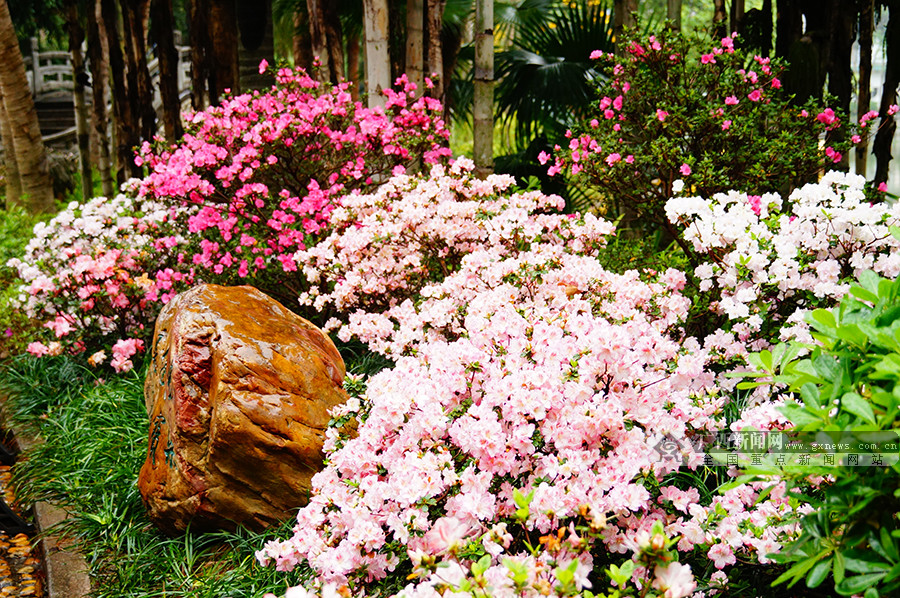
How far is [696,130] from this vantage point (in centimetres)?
407

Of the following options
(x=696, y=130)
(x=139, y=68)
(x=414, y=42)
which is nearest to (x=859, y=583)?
(x=696, y=130)

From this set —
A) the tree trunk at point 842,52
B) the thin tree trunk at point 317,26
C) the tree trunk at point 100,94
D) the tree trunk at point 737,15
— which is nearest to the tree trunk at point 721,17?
the tree trunk at point 737,15

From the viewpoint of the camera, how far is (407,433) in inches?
83.0

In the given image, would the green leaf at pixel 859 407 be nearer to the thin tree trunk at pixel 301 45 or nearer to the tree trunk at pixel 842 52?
the tree trunk at pixel 842 52

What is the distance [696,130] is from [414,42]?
7.82 ft

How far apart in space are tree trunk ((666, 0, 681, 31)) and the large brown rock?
341 cm

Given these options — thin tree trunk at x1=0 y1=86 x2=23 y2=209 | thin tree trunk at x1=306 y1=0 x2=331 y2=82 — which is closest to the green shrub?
thin tree trunk at x1=306 y1=0 x2=331 y2=82

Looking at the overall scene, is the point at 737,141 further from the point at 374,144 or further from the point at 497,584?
the point at 497,584

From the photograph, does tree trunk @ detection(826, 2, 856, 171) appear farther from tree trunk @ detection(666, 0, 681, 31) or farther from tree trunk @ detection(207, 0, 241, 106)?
tree trunk @ detection(207, 0, 241, 106)

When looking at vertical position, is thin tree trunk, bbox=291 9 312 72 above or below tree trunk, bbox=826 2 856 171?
above

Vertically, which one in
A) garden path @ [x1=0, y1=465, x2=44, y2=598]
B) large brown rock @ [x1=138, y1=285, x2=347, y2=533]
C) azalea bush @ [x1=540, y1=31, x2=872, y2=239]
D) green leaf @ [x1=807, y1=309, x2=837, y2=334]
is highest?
azalea bush @ [x1=540, y1=31, x2=872, y2=239]

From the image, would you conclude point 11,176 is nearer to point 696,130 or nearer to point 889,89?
point 696,130

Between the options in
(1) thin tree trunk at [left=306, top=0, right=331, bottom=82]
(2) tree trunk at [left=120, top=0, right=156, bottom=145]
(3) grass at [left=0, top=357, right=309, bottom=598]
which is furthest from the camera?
(2) tree trunk at [left=120, top=0, right=156, bottom=145]

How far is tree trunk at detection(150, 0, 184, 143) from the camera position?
6.64m
